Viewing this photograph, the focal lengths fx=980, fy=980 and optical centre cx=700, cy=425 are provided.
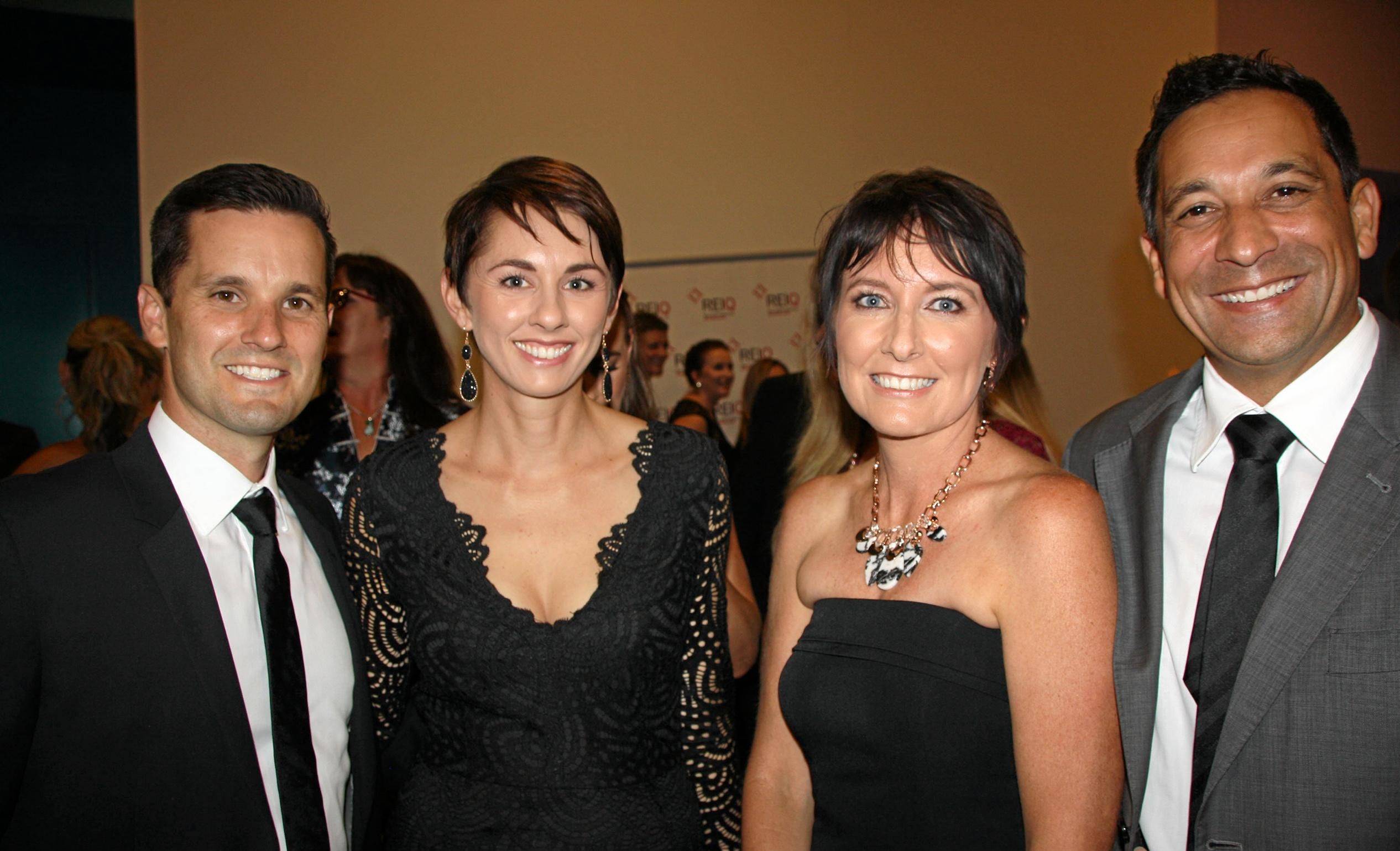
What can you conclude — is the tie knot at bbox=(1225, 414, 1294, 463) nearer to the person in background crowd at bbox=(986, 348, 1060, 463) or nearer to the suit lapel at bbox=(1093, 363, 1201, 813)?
the suit lapel at bbox=(1093, 363, 1201, 813)

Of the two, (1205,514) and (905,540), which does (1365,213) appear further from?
(905,540)

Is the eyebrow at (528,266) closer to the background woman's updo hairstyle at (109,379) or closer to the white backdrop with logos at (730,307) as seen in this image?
the background woman's updo hairstyle at (109,379)

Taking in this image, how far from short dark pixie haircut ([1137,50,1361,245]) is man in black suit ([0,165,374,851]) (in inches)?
66.5

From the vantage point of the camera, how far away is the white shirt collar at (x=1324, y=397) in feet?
5.37

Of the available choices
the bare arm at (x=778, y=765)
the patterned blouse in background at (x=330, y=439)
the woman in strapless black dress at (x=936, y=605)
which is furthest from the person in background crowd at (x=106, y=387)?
the woman in strapless black dress at (x=936, y=605)

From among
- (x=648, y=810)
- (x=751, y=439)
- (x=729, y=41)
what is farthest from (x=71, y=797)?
(x=729, y=41)

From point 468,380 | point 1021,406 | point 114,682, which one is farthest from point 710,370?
point 114,682

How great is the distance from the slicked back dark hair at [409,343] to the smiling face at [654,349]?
196cm

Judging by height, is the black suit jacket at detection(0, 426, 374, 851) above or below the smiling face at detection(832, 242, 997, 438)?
below

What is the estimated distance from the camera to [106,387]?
12.0 feet

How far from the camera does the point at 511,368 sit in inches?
77.1

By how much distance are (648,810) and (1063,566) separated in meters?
Answer: 0.96

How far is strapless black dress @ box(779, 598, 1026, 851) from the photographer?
60.5 inches

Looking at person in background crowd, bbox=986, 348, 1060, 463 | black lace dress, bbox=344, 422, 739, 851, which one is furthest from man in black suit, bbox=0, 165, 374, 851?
person in background crowd, bbox=986, 348, 1060, 463
